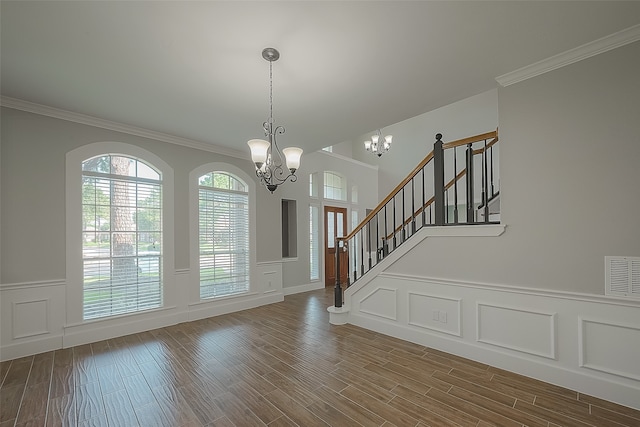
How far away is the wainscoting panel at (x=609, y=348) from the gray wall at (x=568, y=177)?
0.31 metres

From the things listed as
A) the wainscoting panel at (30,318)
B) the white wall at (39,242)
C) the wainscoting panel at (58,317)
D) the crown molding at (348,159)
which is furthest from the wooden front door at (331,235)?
the wainscoting panel at (30,318)

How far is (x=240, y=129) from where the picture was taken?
4.18 meters

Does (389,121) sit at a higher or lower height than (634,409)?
higher

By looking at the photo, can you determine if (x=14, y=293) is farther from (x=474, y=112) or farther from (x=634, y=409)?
(x=474, y=112)

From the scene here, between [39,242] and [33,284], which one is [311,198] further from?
[33,284]

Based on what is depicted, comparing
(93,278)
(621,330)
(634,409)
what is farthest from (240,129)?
(634,409)

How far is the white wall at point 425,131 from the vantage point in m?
6.64

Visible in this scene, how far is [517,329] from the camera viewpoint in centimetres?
274

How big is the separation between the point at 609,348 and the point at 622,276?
60cm

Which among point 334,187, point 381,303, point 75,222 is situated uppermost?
point 334,187

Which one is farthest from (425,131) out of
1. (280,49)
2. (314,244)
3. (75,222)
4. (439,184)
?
(75,222)

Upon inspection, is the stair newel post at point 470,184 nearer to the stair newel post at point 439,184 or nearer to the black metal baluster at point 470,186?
the black metal baluster at point 470,186

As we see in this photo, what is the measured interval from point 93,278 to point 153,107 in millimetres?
2397

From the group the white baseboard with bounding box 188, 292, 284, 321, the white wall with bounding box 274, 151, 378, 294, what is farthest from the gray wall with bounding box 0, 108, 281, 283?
the white wall with bounding box 274, 151, 378, 294
